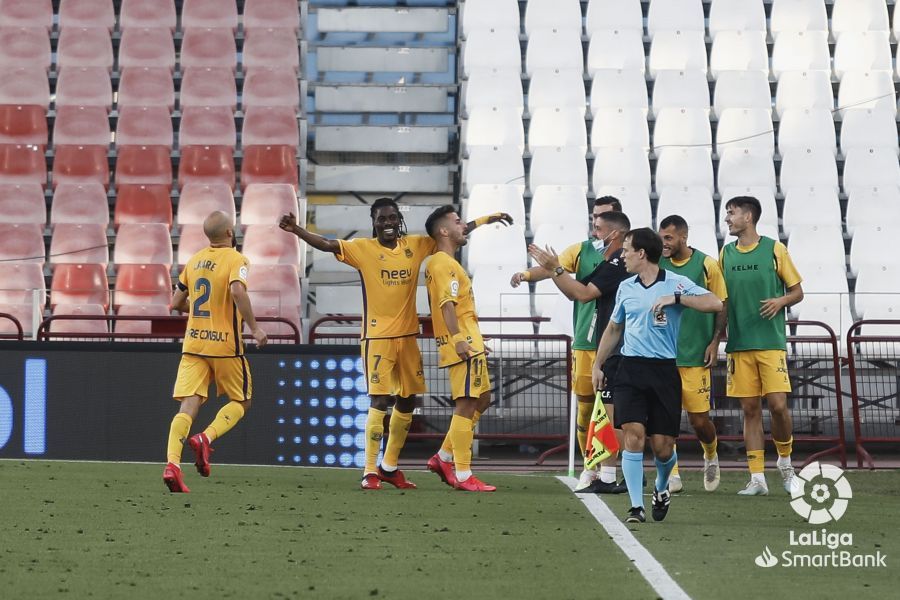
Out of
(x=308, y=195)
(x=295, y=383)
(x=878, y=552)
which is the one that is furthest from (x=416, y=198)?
(x=878, y=552)

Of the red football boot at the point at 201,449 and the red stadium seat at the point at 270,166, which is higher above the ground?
the red stadium seat at the point at 270,166

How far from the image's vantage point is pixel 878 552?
5660 mm

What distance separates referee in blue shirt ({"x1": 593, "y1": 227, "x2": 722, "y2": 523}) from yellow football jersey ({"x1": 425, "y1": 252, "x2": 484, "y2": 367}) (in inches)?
68.8

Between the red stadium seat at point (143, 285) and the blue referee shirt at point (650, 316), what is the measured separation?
9707 mm

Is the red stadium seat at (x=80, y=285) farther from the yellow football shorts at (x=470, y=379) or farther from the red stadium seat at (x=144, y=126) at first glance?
the yellow football shorts at (x=470, y=379)

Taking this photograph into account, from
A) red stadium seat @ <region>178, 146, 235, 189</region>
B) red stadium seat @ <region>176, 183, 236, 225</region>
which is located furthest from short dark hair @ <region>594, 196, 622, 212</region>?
red stadium seat @ <region>178, 146, 235, 189</region>

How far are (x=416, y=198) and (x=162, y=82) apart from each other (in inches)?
149

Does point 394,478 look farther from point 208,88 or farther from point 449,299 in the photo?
point 208,88

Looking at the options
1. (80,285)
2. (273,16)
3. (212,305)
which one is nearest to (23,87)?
(273,16)

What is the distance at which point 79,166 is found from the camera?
56.2 feet

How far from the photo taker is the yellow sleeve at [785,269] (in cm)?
887

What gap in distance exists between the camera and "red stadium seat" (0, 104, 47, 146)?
57.3ft

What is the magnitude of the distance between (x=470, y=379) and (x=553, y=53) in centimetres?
1033

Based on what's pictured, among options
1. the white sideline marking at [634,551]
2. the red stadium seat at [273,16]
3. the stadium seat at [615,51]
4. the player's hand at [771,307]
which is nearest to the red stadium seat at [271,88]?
the red stadium seat at [273,16]
